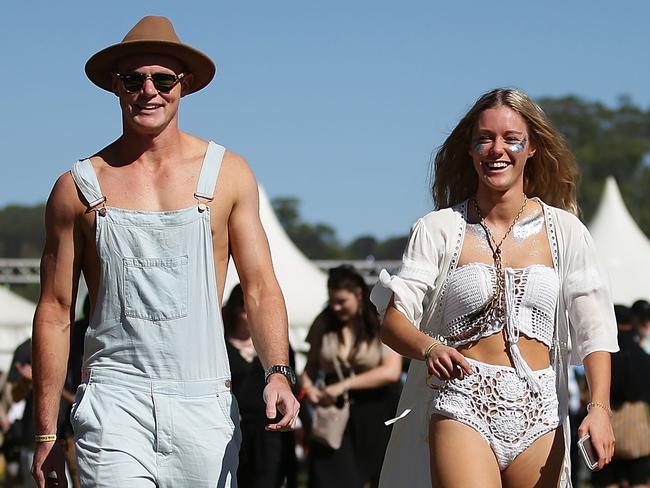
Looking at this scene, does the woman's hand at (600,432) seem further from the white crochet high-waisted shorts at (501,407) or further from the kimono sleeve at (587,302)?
the kimono sleeve at (587,302)

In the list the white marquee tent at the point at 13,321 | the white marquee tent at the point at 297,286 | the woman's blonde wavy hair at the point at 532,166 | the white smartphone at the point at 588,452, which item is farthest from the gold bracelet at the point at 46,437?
the white marquee tent at the point at 13,321

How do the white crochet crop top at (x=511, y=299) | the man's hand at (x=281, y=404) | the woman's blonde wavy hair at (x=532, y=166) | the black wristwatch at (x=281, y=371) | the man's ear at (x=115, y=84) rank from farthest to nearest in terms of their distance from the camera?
the woman's blonde wavy hair at (x=532, y=166)
the white crochet crop top at (x=511, y=299)
the man's ear at (x=115, y=84)
the black wristwatch at (x=281, y=371)
the man's hand at (x=281, y=404)

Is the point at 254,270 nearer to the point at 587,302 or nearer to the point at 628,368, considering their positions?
the point at 587,302

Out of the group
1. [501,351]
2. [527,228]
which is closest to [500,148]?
[527,228]

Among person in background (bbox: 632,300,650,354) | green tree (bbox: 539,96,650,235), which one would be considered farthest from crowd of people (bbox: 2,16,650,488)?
green tree (bbox: 539,96,650,235)

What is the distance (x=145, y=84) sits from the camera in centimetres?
494

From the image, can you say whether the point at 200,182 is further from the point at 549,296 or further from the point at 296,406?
the point at 549,296

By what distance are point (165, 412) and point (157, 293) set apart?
40 centimetres

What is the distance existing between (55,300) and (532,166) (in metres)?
2.16

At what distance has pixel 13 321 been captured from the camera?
2952 centimetres

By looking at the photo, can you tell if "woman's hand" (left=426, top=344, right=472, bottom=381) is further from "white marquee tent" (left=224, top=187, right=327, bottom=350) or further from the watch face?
"white marquee tent" (left=224, top=187, right=327, bottom=350)

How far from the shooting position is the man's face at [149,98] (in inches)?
194

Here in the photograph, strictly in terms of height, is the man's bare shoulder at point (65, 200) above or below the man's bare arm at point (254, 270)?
above

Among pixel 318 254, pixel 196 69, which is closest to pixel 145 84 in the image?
pixel 196 69
